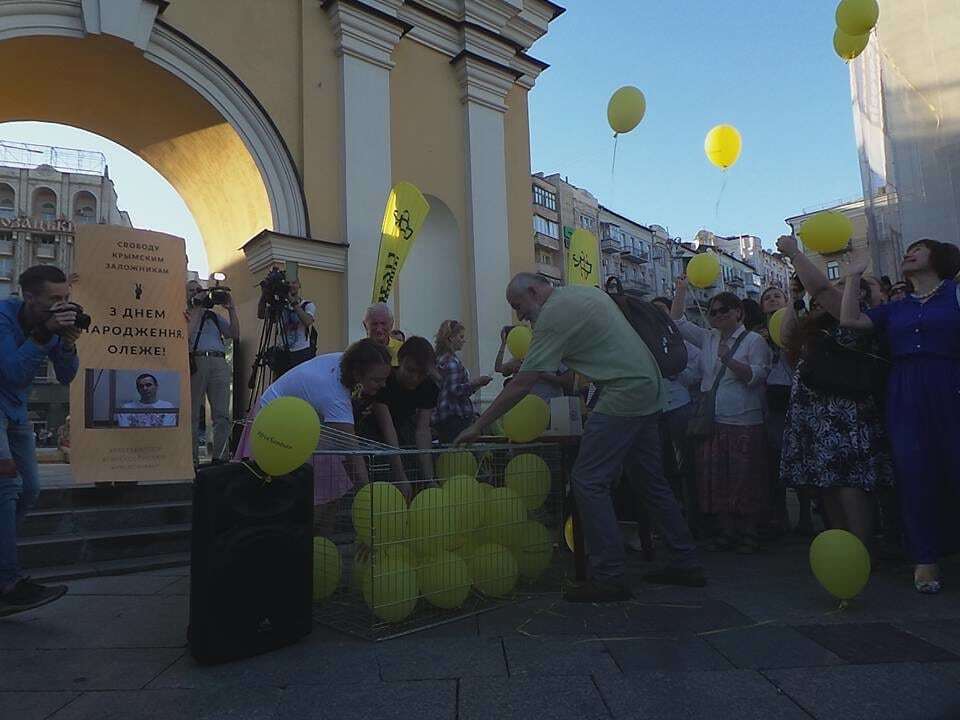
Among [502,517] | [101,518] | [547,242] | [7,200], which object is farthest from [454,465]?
[7,200]

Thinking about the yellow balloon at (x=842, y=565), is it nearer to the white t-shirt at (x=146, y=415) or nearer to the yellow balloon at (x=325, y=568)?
the yellow balloon at (x=325, y=568)

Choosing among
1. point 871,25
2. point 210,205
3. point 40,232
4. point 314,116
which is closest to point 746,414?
point 871,25

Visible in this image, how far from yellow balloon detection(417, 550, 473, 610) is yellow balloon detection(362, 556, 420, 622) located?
8 cm

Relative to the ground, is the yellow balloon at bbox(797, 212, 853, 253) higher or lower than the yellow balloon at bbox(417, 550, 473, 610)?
higher

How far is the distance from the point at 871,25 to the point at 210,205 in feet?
25.7

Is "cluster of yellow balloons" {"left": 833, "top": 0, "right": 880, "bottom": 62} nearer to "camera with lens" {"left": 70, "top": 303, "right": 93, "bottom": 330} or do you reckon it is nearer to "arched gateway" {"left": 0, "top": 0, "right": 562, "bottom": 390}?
"arched gateway" {"left": 0, "top": 0, "right": 562, "bottom": 390}

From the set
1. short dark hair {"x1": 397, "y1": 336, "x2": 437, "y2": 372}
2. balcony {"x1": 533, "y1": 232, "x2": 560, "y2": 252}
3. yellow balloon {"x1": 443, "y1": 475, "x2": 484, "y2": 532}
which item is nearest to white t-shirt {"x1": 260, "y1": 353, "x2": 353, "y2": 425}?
short dark hair {"x1": 397, "y1": 336, "x2": 437, "y2": 372}

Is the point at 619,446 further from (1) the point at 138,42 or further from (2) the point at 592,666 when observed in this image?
(1) the point at 138,42

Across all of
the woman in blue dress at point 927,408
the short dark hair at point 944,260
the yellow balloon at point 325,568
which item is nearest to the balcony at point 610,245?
the short dark hair at point 944,260

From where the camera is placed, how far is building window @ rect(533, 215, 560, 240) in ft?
156

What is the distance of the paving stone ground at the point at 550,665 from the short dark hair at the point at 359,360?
4.08 feet

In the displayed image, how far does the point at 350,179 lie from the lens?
8.84 metres

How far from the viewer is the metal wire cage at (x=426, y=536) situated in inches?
121

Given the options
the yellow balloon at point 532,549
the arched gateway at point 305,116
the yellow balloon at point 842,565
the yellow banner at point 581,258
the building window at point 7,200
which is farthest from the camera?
the building window at point 7,200
